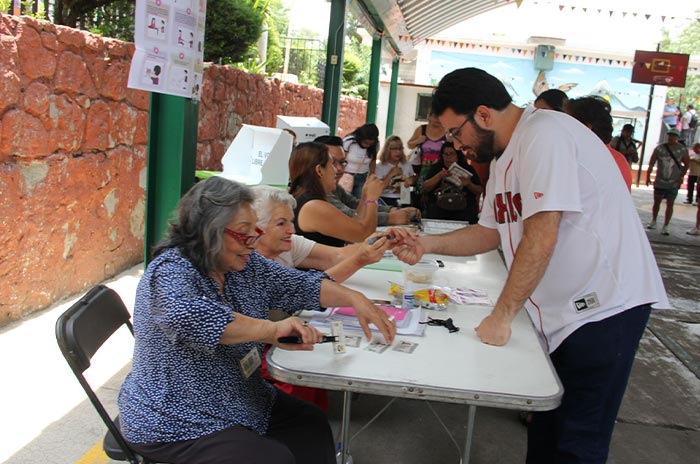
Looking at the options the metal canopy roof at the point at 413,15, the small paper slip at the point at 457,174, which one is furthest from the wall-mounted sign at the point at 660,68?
the small paper slip at the point at 457,174

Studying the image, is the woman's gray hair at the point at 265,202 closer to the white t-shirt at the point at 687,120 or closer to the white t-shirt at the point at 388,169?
the white t-shirt at the point at 388,169

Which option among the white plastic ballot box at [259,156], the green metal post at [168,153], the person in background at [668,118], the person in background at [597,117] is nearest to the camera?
the green metal post at [168,153]

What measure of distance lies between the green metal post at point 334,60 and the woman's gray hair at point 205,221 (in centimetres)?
548

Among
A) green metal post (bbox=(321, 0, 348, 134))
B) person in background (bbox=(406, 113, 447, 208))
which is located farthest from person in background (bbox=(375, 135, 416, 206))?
green metal post (bbox=(321, 0, 348, 134))

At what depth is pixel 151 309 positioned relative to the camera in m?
1.88

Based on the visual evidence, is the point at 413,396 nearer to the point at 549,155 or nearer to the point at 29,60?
the point at 549,155

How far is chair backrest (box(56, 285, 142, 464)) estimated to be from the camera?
1.90 metres

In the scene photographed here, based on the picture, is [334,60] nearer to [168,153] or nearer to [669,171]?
[168,153]

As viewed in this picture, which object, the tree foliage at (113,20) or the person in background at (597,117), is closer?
the person in background at (597,117)

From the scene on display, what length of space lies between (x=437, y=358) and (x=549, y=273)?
20.3 inches

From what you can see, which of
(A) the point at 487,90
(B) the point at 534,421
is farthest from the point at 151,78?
(B) the point at 534,421

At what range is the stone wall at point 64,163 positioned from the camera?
12.9 feet

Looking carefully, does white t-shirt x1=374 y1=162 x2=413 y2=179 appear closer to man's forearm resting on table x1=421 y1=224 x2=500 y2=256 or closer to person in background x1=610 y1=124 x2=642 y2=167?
man's forearm resting on table x1=421 y1=224 x2=500 y2=256

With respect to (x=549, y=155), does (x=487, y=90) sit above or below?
above
